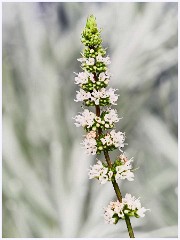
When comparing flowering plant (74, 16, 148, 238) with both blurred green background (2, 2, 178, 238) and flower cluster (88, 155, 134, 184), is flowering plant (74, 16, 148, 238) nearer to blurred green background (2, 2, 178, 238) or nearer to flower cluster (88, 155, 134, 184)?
flower cluster (88, 155, 134, 184)

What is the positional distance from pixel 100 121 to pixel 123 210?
1.32 feet

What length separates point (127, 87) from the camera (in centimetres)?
388

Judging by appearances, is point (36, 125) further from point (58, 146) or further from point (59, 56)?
point (59, 56)

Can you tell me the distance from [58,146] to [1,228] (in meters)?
0.70

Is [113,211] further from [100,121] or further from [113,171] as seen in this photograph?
[100,121]

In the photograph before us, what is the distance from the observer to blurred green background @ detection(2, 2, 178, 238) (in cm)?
377

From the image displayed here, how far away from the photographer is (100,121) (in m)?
2.23

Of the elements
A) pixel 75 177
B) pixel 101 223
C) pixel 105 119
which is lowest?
pixel 105 119

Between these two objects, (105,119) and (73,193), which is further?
(73,193)

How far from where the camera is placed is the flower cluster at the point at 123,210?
2273 millimetres

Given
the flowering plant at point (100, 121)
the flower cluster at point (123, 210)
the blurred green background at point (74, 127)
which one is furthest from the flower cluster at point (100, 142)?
the blurred green background at point (74, 127)

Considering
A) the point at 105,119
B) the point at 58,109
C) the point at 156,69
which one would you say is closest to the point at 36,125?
the point at 58,109

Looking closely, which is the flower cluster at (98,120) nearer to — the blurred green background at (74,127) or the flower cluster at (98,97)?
the flower cluster at (98,97)

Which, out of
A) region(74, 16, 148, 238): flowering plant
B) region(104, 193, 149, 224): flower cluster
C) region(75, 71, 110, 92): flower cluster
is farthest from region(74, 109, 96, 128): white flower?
region(104, 193, 149, 224): flower cluster
